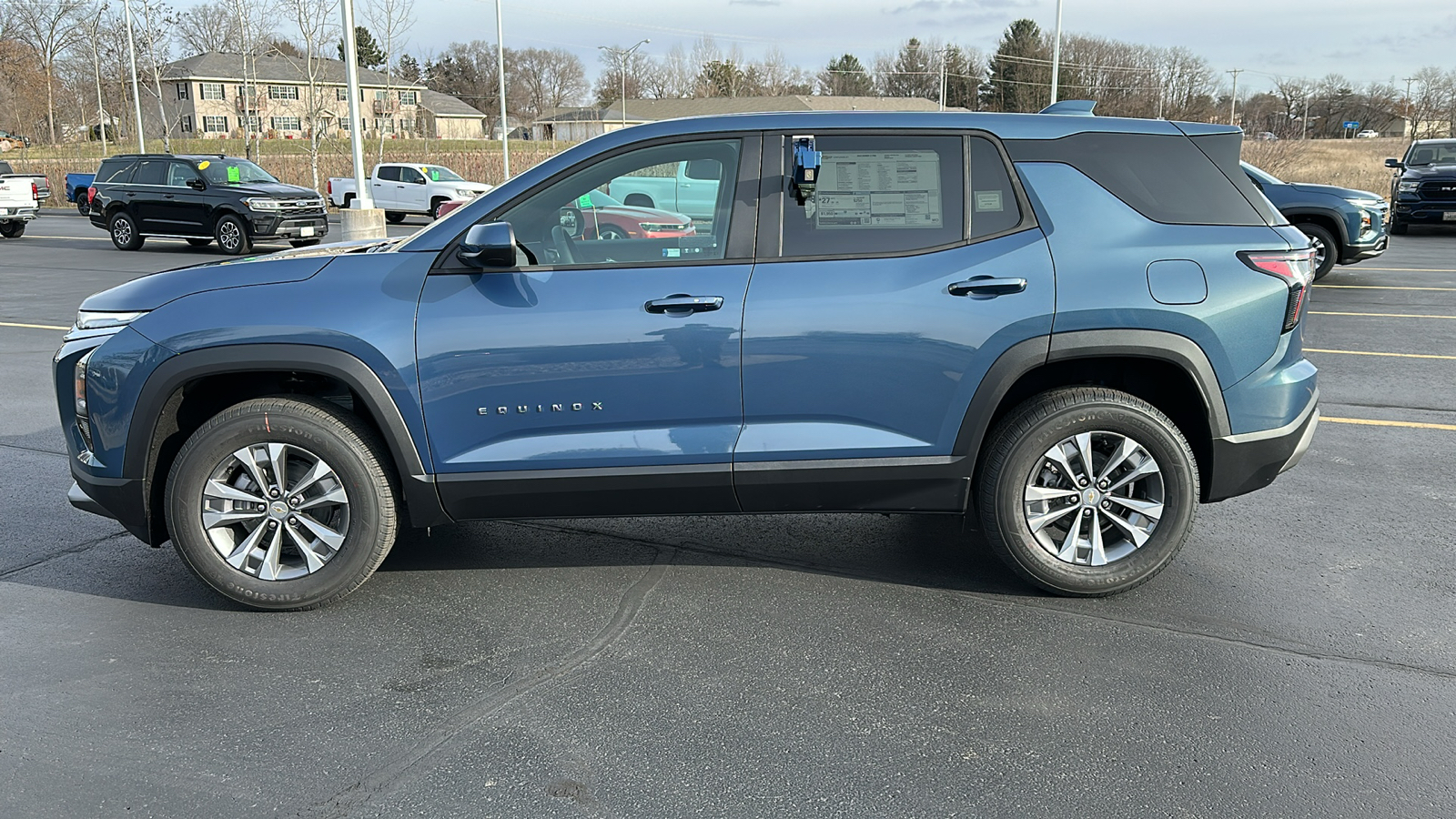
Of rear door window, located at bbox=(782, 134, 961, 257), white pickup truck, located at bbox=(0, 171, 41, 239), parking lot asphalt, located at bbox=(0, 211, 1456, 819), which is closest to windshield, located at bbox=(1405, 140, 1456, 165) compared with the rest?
parking lot asphalt, located at bbox=(0, 211, 1456, 819)

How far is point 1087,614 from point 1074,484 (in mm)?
489

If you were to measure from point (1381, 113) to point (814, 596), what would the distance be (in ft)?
341

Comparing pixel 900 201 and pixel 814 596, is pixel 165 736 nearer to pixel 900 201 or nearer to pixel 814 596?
pixel 814 596

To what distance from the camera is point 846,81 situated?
4193 inches

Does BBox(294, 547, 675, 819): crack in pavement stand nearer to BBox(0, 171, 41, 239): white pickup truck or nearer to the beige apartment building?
BBox(0, 171, 41, 239): white pickup truck

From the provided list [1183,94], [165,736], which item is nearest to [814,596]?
[165,736]

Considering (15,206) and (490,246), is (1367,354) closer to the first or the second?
(490,246)

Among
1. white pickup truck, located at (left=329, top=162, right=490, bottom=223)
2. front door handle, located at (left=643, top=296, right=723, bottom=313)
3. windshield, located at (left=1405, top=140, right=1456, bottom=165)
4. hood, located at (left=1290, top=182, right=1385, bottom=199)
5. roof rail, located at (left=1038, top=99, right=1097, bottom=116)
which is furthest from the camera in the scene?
white pickup truck, located at (left=329, top=162, right=490, bottom=223)

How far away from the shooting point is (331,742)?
318 centimetres

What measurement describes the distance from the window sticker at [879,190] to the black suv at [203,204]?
58.5 ft

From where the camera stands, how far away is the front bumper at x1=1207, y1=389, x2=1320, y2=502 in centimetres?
410

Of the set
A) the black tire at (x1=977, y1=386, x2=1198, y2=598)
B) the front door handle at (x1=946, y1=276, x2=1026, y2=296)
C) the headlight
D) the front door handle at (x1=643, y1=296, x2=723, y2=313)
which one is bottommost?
the black tire at (x1=977, y1=386, x2=1198, y2=598)

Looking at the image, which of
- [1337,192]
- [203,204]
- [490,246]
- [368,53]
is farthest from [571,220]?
[368,53]

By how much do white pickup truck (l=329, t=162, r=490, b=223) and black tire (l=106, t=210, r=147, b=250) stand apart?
840cm
